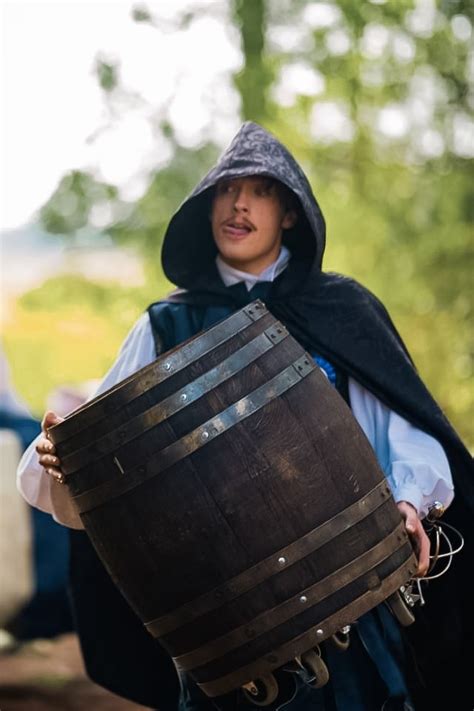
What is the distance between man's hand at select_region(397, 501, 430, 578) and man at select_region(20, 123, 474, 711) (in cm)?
11

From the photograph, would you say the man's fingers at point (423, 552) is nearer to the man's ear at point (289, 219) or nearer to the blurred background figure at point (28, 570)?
the man's ear at point (289, 219)

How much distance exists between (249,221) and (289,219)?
0.58 ft

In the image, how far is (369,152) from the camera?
863cm

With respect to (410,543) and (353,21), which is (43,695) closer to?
(410,543)

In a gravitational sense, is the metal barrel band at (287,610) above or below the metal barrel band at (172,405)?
below

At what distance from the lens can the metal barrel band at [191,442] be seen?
3055mm

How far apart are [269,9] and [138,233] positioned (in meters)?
1.64

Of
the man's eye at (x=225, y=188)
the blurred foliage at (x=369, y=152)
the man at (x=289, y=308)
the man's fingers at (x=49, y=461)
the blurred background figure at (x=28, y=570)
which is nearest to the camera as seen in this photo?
the man's fingers at (x=49, y=461)

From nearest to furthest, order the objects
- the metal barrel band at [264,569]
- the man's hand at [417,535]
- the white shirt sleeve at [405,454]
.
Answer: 1. the metal barrel band at [264,569]
2. the man's hand at [417,535]
3. the white shirt sleeve at [405,454]

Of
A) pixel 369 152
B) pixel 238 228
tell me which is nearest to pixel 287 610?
pixel 238 228

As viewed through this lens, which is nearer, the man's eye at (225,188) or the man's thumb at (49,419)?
the man's thumb at (49,419)

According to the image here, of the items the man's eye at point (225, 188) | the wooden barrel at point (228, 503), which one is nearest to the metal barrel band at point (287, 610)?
the wooden barrel at point (228, 503)

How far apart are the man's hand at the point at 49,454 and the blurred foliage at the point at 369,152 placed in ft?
17.1

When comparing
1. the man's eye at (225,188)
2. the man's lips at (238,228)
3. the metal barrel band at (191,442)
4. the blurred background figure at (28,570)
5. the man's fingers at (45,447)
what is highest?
the man's eye at (225,188)
